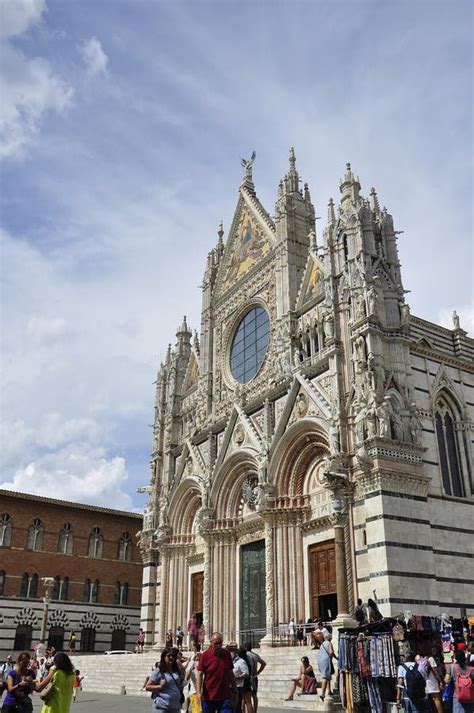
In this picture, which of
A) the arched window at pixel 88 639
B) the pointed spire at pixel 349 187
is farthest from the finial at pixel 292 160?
the arched window at pixel 88 639

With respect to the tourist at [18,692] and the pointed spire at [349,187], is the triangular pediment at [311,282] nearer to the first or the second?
the pointed spire at [349,187]

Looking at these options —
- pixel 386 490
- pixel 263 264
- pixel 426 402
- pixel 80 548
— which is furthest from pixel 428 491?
pixel 80 548

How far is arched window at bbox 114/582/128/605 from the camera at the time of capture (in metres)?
39.4

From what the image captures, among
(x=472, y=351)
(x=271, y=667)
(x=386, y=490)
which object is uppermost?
(x=472, y=351)

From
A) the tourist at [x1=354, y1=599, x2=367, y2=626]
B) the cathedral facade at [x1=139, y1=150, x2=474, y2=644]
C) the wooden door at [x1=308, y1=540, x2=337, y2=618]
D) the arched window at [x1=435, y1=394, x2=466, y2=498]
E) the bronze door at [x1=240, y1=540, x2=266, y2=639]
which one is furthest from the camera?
the bronze door at [x1=240, y1=540, x2=266, y2=639]

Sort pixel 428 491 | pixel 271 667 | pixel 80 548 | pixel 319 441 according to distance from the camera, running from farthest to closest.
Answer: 1. pixel 80 548
2. pixel 319 441
3. pixel 428 491
4. pixel 271 667

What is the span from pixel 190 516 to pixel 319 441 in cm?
1076

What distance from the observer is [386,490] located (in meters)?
18.5

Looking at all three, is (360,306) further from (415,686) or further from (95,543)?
(95,543)

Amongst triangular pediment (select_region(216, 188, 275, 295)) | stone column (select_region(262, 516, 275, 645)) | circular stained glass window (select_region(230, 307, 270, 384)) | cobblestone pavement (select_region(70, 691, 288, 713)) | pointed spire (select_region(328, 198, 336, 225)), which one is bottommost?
cobblestone pavement (select_region(70, 691, 288, 713))

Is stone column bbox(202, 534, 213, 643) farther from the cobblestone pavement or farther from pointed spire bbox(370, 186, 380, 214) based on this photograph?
pointed spire bbox(370, 186, 380, 214)

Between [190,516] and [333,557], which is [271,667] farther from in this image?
[190,516]

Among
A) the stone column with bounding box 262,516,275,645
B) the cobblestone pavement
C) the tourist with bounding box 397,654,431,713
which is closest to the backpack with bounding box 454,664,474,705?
the tourist with bounding box 397,654,431,713

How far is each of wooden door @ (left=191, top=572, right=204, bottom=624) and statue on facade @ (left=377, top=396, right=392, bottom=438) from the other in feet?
43.4
